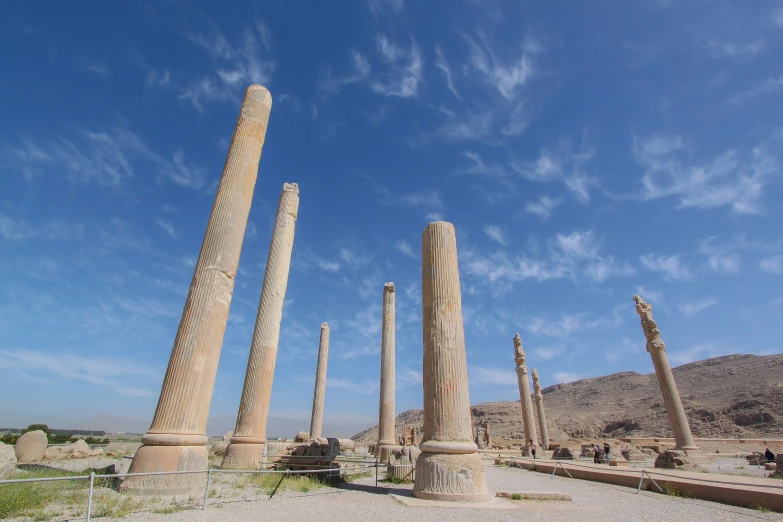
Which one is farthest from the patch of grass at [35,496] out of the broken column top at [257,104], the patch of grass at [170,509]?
the broken column top at [257,104]

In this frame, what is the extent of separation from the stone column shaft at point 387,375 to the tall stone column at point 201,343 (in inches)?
486

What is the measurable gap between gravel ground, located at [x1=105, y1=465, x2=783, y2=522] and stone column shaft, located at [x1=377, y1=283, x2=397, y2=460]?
34.7 feet

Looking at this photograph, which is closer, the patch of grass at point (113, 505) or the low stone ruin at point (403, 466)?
the patch of grass at point (113, 505)

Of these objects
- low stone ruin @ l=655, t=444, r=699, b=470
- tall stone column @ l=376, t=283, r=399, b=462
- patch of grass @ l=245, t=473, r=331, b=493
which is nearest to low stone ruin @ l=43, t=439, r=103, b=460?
patch of grass @ l=245, t=473, r=331, b=493

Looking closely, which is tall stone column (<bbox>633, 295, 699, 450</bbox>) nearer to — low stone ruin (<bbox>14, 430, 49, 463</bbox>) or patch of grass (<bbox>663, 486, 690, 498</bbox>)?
patch of grass (<bbox>663, 486, 690, 498</bbox>)

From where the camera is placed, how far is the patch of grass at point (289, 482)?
9727 millimetres

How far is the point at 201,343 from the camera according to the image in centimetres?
869

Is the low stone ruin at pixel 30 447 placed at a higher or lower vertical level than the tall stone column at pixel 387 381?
lower

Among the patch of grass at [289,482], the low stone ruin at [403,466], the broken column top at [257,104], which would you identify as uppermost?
the broken column top at [257,104]

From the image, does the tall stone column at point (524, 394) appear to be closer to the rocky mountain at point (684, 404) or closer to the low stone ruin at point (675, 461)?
the low stone ruin at point (675, 461)

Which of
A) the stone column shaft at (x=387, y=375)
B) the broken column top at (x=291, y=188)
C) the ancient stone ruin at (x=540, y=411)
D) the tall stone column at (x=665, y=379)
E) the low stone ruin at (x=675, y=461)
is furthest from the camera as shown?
the ancient stone ruin at (x=540, y=411)

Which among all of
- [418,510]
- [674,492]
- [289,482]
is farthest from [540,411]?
[418,510]

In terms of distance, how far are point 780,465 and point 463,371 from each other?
11510 millimetres

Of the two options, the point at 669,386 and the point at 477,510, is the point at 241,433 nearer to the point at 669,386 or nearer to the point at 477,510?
the point at 477,510
